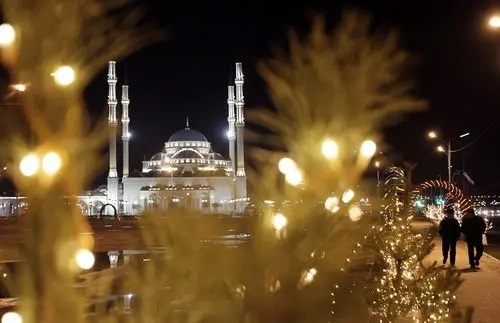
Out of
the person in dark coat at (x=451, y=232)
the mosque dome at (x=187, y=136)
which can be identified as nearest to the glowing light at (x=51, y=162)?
the person in dark coat at (x=451, y=232)

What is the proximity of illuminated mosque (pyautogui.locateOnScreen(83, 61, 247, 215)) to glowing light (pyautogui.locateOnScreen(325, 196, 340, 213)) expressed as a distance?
254ft

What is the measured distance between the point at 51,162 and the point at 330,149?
1.96m

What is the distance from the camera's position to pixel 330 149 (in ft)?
16.8

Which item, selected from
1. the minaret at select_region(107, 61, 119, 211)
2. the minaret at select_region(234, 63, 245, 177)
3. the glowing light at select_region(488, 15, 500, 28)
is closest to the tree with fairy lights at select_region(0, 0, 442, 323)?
the glowing light at select_region(488, 15, 500, 28)

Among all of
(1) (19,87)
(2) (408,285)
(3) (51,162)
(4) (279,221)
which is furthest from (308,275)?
(2) (408,285)

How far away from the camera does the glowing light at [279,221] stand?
12.3 feet

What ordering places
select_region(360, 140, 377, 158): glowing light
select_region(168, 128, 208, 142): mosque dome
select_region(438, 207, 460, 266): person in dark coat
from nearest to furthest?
A: select_region(360, 140, 377, 158): glowing light < select_region(438, 207, 460, 266): person in dark coat < select_region(168, 128, 208, 142): mosque dome

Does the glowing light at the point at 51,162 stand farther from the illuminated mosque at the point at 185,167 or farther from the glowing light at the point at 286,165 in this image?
the illuminated mosque at the point at 185,167

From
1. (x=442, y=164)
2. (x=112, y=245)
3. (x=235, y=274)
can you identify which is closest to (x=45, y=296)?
(x=235, y=274)

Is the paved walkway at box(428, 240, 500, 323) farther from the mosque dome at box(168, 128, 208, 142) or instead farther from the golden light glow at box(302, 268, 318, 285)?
the mosque dome at box(168, 128, 208, 142)

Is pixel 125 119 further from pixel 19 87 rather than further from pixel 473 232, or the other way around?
pixel 19 87

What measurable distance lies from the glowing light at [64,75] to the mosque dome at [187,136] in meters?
102

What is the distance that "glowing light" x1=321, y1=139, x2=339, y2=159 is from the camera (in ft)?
15.9

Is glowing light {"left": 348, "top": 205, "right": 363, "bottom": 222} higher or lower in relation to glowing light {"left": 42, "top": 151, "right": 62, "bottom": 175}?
lower
